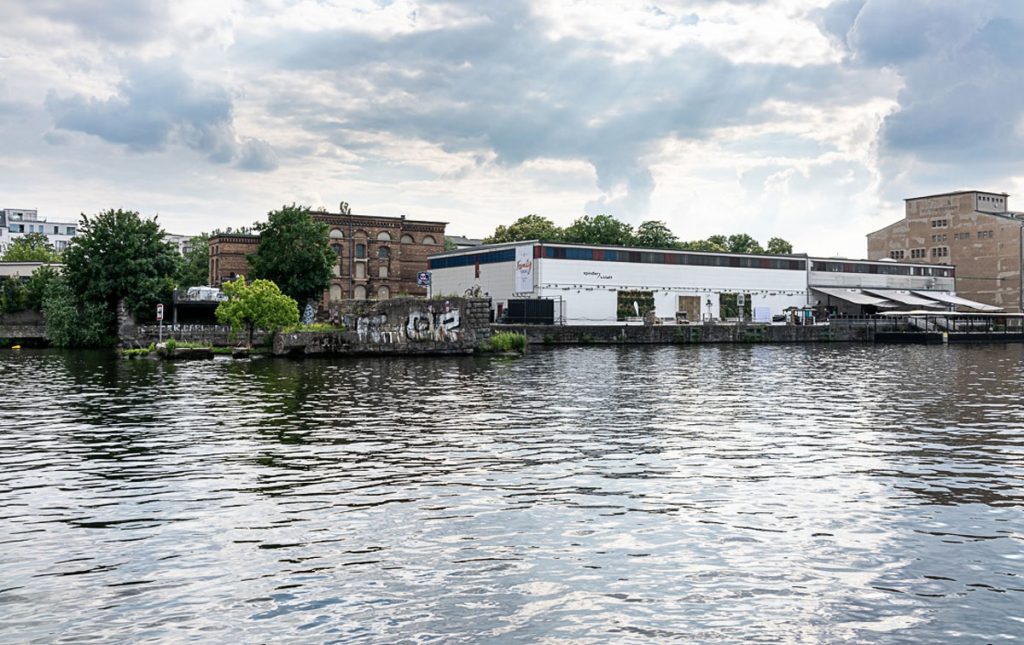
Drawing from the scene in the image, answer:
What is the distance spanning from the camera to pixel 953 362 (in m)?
58.3

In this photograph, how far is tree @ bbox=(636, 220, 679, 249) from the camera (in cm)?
14001

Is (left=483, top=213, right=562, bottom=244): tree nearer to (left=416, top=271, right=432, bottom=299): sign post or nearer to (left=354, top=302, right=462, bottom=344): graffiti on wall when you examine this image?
(left=416, top=271, right=432, bottom=299): sign post

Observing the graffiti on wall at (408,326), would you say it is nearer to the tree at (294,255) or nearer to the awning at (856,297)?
the tree at (294,255)

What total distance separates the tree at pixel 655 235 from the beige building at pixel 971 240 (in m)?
39.8

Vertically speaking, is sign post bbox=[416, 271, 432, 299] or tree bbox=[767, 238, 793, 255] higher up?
tree bbox=[767, 238, 793, 255]

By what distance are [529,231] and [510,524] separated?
123m

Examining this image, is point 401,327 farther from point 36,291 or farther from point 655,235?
point 655,235

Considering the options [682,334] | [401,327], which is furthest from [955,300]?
[401,327]

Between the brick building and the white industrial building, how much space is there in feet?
10.8

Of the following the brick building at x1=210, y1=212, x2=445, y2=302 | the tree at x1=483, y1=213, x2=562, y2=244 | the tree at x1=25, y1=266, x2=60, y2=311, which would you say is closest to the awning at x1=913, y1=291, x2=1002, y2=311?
the tree at x1=483, y1=213, x2=562, y2=244

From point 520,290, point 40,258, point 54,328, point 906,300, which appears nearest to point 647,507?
point 54,328

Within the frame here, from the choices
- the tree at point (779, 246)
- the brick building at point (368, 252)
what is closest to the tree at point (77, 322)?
the brick building at point (368, 252)

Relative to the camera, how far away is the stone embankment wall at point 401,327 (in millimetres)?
63969

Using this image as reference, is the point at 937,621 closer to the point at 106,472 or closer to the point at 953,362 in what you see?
the point at 106,472
